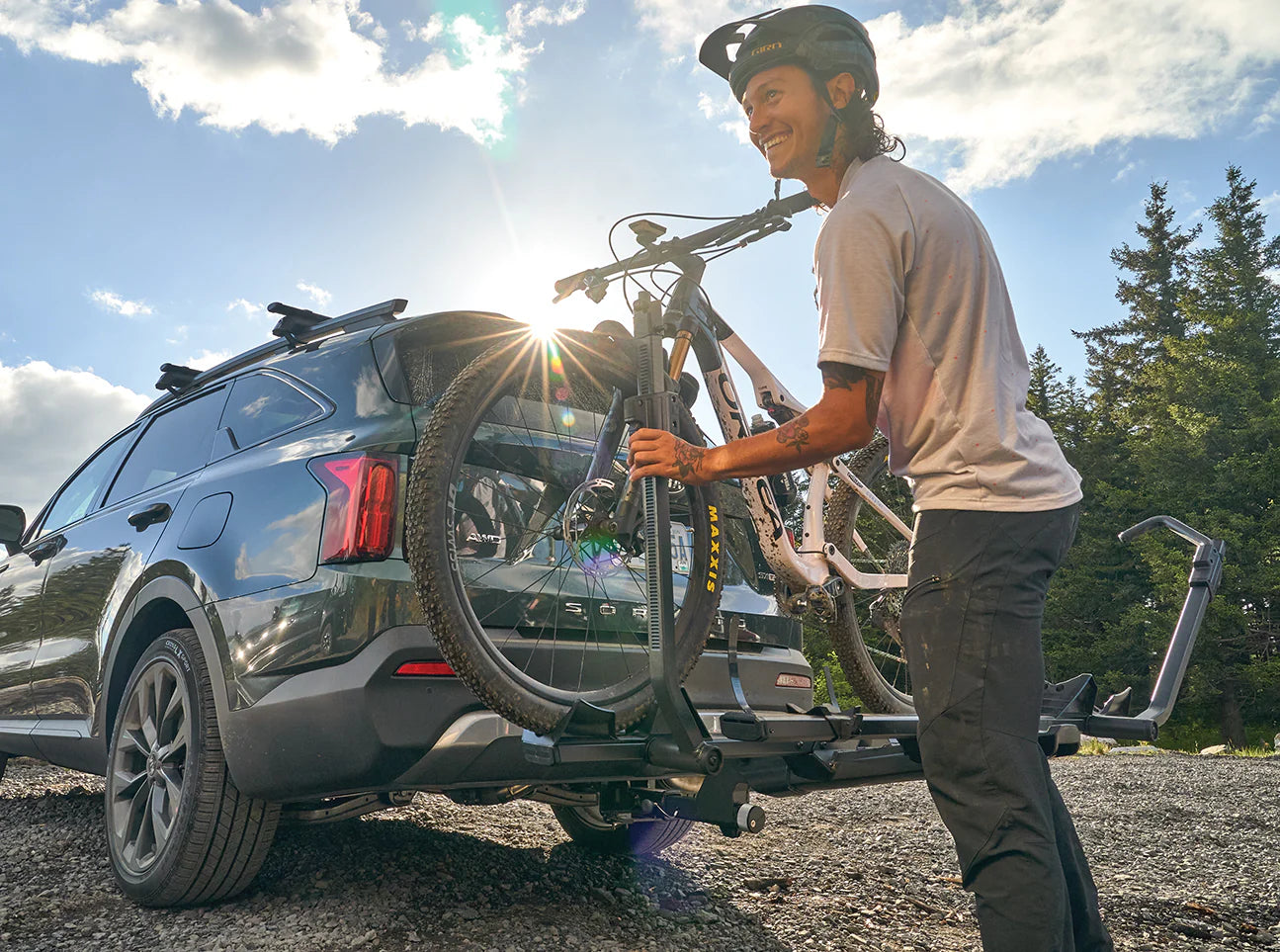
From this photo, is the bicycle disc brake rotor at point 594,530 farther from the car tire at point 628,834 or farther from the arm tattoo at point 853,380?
the car tire at point 628,834

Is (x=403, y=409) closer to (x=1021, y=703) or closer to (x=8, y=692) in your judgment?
(x=1021, y=703)

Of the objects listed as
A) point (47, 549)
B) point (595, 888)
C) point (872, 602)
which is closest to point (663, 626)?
point (595, 888)

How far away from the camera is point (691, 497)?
10.5 ft

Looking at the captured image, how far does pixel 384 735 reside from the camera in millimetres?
2385

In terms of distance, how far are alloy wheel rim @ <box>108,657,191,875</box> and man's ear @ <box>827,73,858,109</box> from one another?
2.62m

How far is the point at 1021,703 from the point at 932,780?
0.22m

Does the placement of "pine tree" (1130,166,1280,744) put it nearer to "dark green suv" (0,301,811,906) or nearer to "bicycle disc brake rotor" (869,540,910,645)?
"bicycle disc brake rotor" (869,540,910,645)

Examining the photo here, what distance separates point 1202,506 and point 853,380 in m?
34.7

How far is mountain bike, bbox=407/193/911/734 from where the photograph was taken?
2500 millimetres

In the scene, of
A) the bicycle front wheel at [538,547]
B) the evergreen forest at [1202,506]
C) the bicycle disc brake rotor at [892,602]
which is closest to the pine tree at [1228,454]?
the evergreen forest at [1202,506]

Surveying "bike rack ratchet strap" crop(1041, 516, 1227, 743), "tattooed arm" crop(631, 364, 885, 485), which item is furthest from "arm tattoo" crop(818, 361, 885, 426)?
"bike rack ratchet strap" crop(1041, 516, 1227, 743)

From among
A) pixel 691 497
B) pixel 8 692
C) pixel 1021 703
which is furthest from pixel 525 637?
pixel 8 692

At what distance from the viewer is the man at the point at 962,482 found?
1.60 m

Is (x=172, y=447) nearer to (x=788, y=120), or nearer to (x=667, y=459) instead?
(x=667, y=459)
